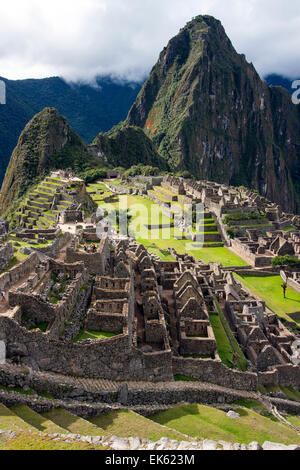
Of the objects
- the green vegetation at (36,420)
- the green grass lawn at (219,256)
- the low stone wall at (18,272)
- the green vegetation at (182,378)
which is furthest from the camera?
the green grass lawn at (219,256)

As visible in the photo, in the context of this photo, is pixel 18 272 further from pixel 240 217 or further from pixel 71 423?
pixel 240 217

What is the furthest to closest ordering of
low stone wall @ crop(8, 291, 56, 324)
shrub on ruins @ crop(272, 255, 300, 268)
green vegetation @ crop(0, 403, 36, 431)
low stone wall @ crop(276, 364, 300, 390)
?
shrub on ruins @ crop(272, 255, 300, 268)
low stone wall @ crop(276, 364, 300, 390)
low stone wall @ crop(8, 291, 56, 324)
green vegetation @ crop(0, 403, 36, 431)

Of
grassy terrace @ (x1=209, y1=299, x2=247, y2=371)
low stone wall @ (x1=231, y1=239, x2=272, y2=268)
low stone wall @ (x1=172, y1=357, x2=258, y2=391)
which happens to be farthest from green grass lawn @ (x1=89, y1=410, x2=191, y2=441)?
low stone wall @ (x1=231, y1=239, x2=272, y2=268)

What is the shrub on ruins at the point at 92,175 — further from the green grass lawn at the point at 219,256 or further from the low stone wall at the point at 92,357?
the low stone wall at the point at 92,357

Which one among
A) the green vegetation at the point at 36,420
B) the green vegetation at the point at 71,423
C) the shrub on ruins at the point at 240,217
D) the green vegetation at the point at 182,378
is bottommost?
the green vegetation at the point at 182,378

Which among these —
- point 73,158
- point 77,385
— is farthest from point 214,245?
point 73,158

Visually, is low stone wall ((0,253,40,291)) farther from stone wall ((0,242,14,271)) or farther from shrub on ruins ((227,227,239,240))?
shrub on ruins ((227,227,239,240))

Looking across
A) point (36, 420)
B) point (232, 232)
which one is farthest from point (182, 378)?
point (232, 232)

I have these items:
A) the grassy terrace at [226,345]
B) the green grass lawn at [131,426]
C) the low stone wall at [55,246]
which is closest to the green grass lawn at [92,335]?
the green grass lawn at [131,426]
